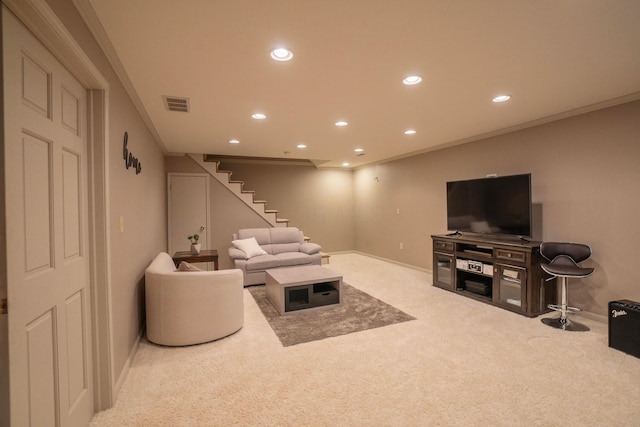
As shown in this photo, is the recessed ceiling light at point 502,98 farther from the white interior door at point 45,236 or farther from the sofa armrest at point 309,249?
the sofa armrest at point 309,249

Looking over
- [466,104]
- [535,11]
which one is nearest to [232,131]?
[466,104]

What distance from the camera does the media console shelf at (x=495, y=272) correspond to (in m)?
3.53

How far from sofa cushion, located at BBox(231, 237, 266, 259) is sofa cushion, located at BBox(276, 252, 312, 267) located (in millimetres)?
388

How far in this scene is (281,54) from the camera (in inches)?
85.8

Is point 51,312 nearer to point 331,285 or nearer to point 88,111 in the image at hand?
point 88,111

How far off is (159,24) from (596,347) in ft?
14.2

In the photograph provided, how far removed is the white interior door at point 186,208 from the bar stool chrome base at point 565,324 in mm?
5715

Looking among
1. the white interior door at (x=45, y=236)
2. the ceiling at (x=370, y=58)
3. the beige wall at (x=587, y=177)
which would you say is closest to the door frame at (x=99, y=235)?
the white interior door at (x=45, y=236)

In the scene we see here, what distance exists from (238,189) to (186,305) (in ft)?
12.9

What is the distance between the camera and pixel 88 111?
188cm

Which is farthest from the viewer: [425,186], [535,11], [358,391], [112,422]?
[425,186]

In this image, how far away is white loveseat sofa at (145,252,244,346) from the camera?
2771 millimetres

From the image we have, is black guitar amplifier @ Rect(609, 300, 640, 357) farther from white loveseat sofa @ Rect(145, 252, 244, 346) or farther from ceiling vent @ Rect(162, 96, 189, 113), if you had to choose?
ceiling vent @ Rect(162, 96, 189, 113)

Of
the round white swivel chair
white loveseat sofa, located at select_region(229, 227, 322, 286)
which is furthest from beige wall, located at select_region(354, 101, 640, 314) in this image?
white loveseat sofa, located at select_region(229, 227, 322, 286)
